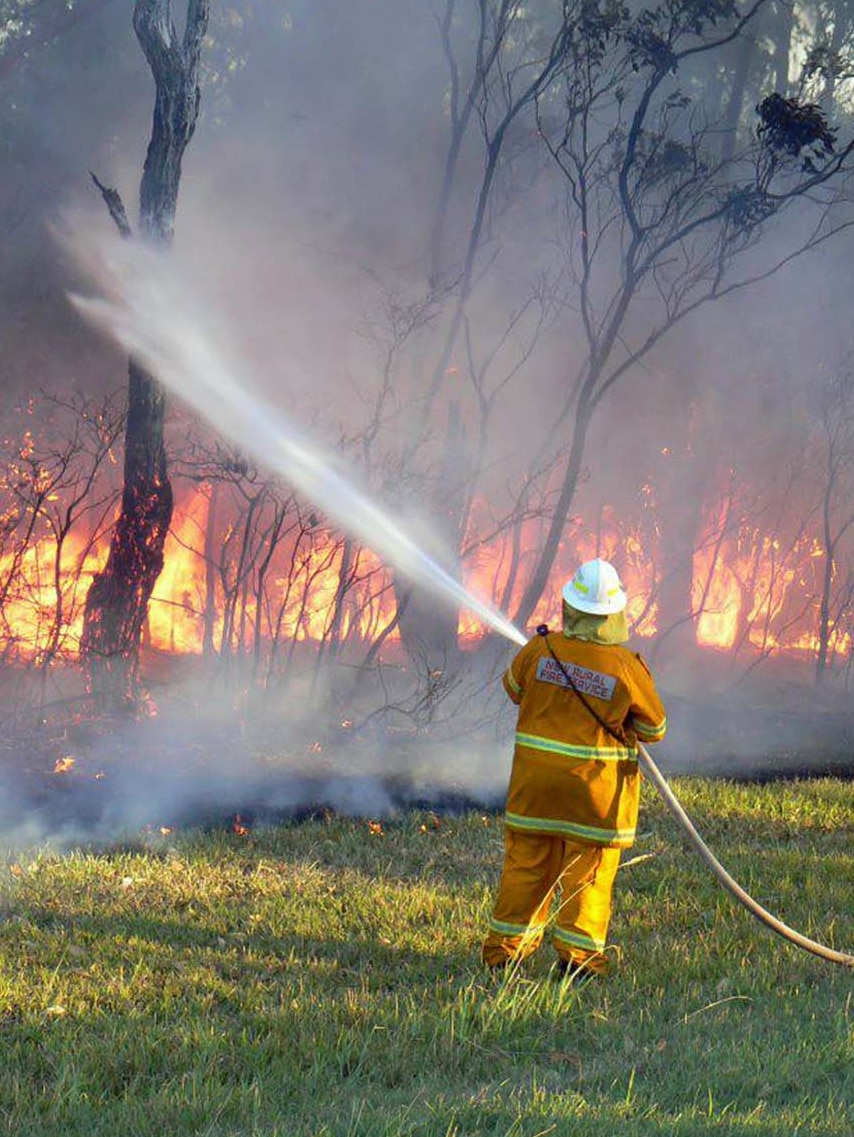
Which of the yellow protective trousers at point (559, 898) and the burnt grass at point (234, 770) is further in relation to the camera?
the burnt grass at point (234, 770)

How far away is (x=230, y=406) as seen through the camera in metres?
15.2

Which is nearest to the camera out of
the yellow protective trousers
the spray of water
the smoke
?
the yellow protective trousers

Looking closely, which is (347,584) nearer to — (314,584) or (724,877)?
(314,584)

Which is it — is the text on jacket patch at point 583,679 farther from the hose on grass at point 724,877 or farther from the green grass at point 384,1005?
the green grass at point 384,1005

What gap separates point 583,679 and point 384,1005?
152 cm

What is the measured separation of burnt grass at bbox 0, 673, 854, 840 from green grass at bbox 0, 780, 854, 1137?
1231 millimetres

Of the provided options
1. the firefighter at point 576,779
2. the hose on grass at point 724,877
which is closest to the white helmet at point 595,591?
the firefighter at point 576,779

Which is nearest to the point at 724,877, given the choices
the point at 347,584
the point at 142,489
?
the point at 142,489

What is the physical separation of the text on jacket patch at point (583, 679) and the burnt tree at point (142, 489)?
722cm

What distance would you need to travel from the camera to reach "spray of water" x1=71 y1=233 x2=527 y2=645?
41.5 feet

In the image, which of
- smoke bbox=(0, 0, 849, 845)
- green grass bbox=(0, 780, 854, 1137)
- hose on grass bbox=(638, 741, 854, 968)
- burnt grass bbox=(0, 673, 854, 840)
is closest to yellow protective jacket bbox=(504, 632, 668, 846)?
hose on grass bbox=(638, 741, 854, 968)

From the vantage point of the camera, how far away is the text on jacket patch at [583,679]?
17.6 ft

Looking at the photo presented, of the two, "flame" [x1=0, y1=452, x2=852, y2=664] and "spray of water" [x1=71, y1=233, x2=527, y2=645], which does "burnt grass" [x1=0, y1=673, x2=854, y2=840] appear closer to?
"flame" [x1=0, y1=452, x2=852, y2=664]

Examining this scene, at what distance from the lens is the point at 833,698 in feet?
71.6
